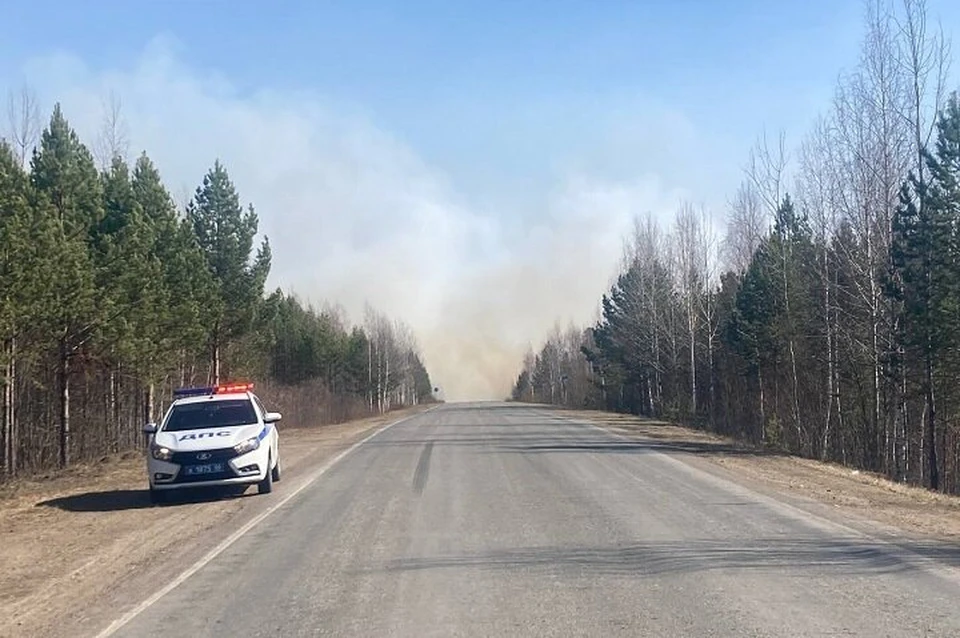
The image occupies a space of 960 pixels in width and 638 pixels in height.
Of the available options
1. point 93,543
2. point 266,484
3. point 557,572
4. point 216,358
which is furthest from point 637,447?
point 216,358

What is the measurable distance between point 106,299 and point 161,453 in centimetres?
1218

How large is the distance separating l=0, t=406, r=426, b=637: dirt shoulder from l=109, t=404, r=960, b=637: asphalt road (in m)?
0.57

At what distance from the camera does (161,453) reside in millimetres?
17219

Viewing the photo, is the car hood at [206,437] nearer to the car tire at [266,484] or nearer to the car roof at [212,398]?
the car tire at [266,484]

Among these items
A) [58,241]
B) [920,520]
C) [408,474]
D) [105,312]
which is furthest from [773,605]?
[105,312]

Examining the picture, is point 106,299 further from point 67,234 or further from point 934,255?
point 934,255

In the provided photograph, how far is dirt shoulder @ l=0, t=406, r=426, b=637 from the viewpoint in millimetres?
9219

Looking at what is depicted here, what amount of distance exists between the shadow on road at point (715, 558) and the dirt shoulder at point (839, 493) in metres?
1.82

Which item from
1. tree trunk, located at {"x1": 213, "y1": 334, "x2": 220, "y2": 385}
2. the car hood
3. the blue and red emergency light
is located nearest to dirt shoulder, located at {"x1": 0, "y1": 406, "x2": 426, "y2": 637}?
the car hood

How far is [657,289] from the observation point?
65812 millimetres

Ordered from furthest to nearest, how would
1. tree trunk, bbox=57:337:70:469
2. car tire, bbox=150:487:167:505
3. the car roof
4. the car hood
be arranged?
tree trunk, bbox=57:337:70:469
the car roof
car tire, bbox=150:487:167:505
the car hood

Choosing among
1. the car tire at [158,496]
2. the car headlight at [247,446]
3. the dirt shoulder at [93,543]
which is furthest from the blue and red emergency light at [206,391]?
the car tire at [158,496]

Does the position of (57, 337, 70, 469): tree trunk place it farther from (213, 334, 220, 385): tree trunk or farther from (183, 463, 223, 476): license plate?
(213, 334, 220, 385): tree trunk

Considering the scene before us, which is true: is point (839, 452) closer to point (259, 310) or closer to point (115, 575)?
point (259, 310)
